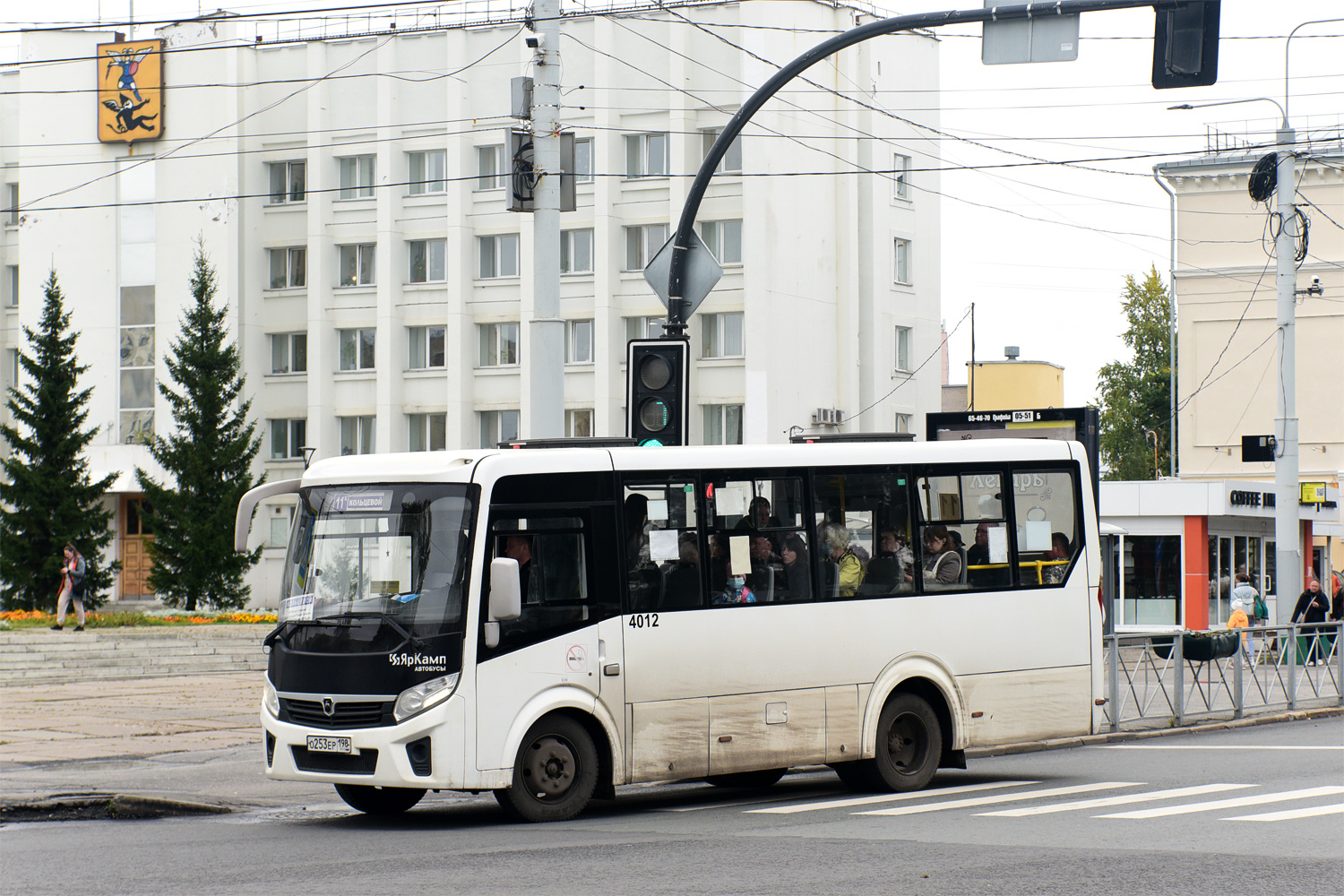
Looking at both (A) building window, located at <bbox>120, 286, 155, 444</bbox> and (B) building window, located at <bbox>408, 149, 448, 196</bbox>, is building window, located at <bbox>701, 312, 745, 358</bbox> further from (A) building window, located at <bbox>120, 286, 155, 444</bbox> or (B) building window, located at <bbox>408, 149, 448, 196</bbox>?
(A) building window, located at <bbox>120, 286, 155, 444</bbox>

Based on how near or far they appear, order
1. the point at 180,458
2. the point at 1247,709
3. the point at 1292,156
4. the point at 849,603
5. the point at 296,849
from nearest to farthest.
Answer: the point at 296,849 → the point at 849,603 → the point at 1247,709 → the point at 1292,156 → the point at 180,458

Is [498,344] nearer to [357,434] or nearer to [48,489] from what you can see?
[357,434]

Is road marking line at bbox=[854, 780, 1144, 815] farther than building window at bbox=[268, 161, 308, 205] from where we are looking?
No

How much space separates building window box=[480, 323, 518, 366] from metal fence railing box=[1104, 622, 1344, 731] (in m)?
34.7

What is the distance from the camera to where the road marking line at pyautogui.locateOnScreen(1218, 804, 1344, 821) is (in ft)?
37.3

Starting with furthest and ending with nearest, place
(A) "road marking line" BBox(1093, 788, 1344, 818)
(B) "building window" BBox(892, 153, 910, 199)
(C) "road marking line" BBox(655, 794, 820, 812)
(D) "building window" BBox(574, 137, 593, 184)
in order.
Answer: (B) "building window" BBox(892, 153, 910, 199), (D) "building window" BBox(574, 137, 593, 184), (C) "road marking line" BBox(655, 794, 820, 812), (A) "road marking line" BBox(1093, 788, 1344, 818)

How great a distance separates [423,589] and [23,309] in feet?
164

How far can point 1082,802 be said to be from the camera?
41.4ft

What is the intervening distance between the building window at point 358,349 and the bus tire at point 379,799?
143 feet

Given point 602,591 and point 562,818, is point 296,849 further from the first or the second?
point 602,591

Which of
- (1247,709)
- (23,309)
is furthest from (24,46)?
(1247,709)

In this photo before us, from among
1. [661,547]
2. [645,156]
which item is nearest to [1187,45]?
[661,547]

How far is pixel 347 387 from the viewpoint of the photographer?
55.6 metres

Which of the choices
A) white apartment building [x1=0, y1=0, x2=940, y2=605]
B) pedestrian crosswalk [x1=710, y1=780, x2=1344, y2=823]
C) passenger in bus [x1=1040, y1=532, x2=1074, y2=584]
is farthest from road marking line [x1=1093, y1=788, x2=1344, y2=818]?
white apartment building [x1=0, y1=0, x2=940, y2=605]
